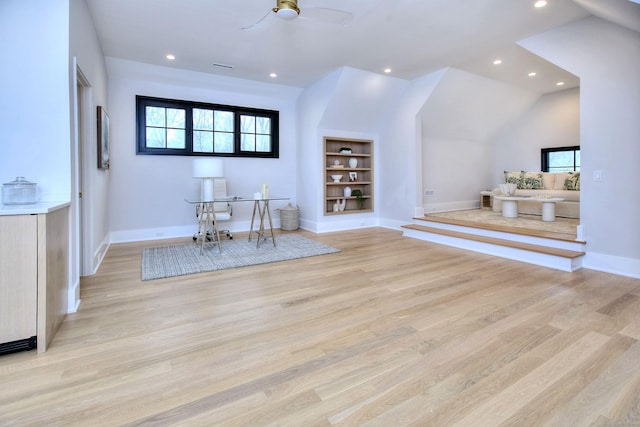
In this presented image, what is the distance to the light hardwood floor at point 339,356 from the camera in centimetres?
132

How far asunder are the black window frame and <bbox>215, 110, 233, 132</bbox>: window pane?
0.07 meters

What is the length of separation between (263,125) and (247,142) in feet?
1.64

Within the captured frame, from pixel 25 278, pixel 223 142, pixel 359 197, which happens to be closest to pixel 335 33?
pixel 223 142

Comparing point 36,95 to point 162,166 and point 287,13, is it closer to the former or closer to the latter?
point 287,13

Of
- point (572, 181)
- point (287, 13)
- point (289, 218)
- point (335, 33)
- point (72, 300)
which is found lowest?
point (72, 300)

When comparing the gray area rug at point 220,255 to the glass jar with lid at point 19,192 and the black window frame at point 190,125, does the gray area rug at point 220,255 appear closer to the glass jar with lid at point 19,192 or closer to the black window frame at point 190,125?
the glass jar with lid at point 19,192

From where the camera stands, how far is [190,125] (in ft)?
17.5

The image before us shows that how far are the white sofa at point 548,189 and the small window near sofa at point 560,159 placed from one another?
1.91ft

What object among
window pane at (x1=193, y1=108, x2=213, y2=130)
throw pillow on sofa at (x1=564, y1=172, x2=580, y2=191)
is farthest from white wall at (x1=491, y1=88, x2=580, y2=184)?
window pane at (x1=193, y1=108, x2=213, y2=130)

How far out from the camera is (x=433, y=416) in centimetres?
→ 128

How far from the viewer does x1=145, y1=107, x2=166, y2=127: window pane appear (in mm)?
Result: 5054

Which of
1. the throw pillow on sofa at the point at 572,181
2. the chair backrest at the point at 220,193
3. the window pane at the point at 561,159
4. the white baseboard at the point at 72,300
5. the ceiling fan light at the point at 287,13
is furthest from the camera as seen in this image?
the window pane at the point at 561,159

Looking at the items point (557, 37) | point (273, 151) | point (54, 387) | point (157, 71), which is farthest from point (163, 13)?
point (557, 37)

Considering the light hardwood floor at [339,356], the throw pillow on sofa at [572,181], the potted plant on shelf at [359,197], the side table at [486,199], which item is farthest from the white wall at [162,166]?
the throw pillow on sofa at [572,181]
